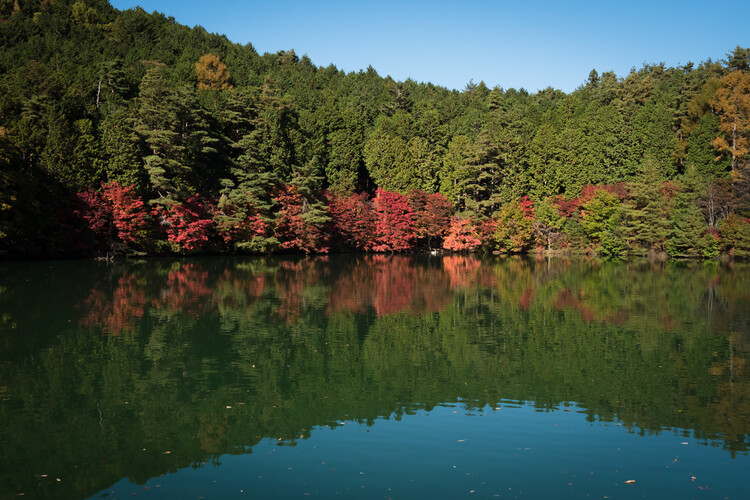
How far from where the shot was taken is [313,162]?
4772 centimetres

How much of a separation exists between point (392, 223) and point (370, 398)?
4197 centimetres

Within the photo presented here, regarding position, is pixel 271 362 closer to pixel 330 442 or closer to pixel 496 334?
pixel 330 442

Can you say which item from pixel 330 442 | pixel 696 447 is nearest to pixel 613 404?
pixel 696 447

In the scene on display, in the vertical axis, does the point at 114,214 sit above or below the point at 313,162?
below

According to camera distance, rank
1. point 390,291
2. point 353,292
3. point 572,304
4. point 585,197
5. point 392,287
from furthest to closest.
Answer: point 585,197
point 392,287
point 390,291
point 353,292
point 572,304

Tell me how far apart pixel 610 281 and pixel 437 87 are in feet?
203

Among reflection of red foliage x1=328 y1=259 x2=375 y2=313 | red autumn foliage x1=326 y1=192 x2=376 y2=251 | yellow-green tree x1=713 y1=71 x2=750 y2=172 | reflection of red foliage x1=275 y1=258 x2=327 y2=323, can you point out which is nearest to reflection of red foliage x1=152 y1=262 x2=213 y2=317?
reflection of red foliage x1=275 y1=258 x2=327 y2=323

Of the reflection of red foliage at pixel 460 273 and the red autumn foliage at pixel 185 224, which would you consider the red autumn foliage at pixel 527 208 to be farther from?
the red autumn foliage at pixel 185 224

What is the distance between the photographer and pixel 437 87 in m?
83.9

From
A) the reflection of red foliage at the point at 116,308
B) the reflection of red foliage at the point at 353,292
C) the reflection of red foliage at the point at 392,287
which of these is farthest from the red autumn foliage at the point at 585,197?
the reflection of red foliage at the point at 116,308

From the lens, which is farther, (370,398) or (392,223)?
(392,223)

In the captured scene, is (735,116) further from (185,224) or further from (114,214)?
(114,214)

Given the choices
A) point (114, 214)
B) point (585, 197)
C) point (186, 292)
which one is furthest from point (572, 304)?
point (585, 197)

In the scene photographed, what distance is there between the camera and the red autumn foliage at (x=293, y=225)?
146ft
